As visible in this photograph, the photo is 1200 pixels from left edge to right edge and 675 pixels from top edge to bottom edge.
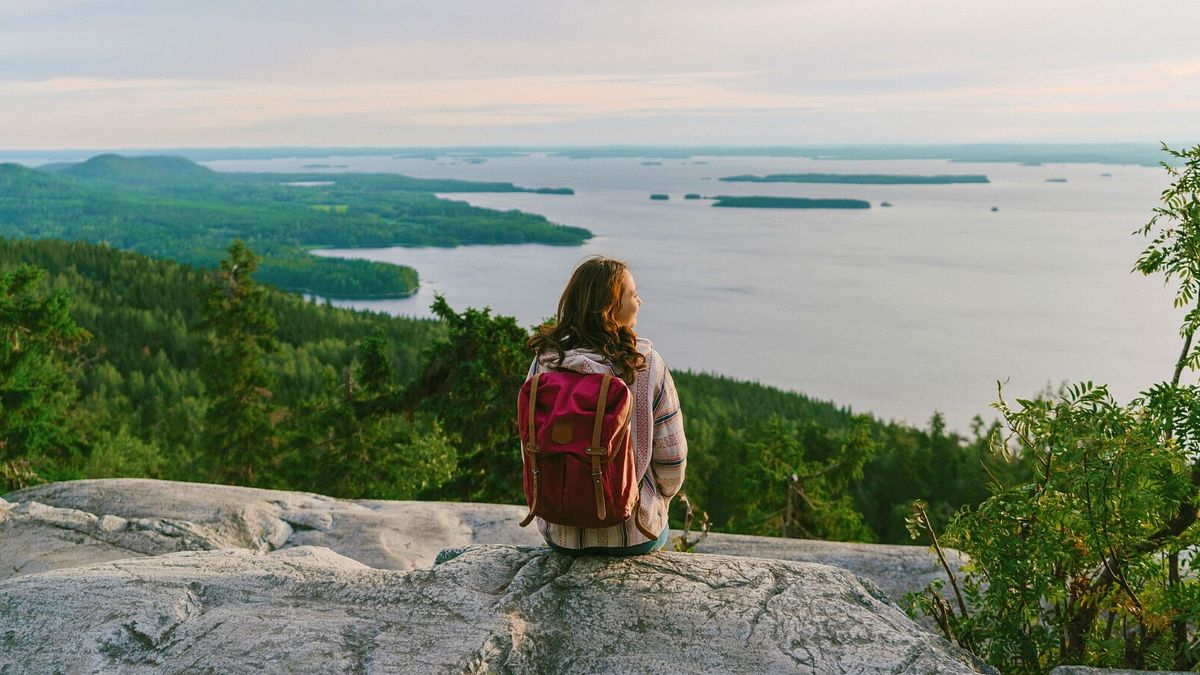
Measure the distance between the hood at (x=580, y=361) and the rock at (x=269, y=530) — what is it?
4.70 meters

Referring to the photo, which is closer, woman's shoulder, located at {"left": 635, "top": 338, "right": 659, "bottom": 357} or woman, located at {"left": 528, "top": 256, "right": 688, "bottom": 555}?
woman, located at {"left": 528, "top": 256, "right": 688, "bottom": 555}

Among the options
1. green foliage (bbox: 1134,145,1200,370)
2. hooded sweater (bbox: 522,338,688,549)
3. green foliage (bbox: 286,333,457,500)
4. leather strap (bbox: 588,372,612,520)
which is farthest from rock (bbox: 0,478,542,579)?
green foliage (bbox: 286,333,457,500)

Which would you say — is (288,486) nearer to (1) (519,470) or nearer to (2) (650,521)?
(1) (519,470)

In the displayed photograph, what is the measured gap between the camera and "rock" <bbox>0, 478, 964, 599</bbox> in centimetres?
770

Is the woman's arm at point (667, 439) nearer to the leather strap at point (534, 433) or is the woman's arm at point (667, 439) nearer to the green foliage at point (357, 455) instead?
the leather strap at point (534, 433)

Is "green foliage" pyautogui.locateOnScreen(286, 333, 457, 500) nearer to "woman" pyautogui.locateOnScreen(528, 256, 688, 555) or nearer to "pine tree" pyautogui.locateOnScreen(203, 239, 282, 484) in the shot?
"pine tree" pyautogui.locateOnScreen(203, 239, 282, 484)

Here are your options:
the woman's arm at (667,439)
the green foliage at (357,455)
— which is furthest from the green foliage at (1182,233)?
the green foliage at (357,455)

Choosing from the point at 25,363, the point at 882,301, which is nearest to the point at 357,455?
the point at 25,363

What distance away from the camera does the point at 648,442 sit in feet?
15.3

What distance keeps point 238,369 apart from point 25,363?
7178 mm

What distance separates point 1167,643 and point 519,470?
13.8 metres

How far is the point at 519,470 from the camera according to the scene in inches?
709

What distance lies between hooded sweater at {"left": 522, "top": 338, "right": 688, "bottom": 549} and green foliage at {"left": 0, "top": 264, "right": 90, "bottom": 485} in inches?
747

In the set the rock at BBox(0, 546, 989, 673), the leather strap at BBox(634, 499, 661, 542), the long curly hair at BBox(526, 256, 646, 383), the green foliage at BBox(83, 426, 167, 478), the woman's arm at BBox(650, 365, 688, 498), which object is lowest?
the green foliage at BBox(83, 426, 167, 478)
